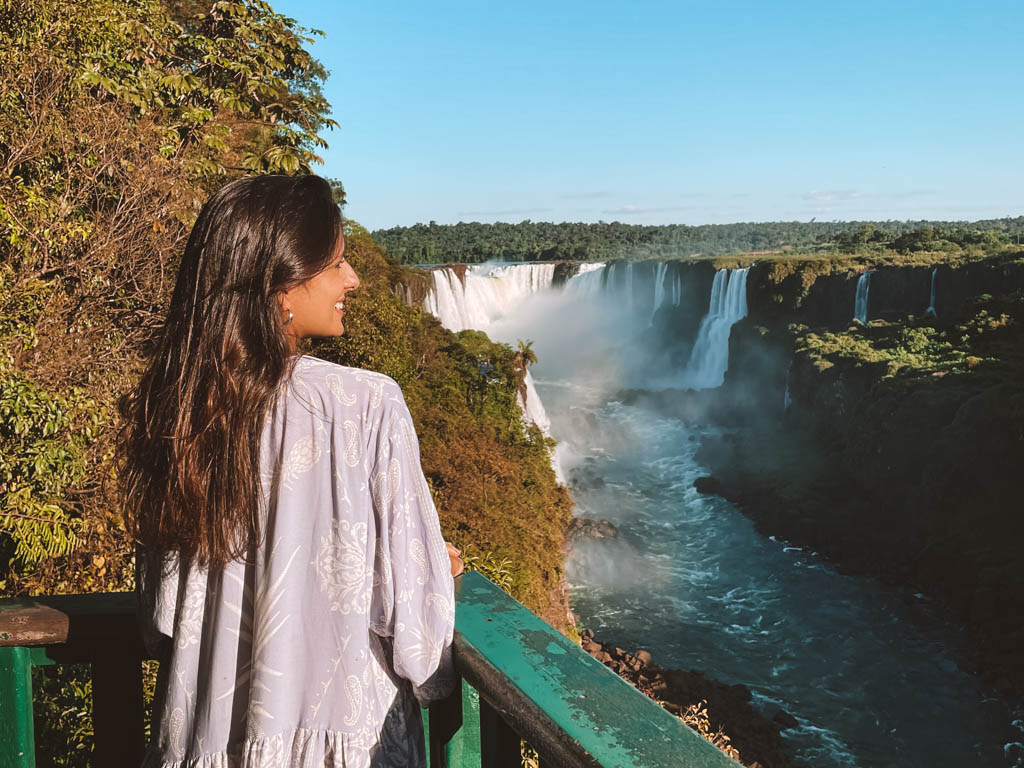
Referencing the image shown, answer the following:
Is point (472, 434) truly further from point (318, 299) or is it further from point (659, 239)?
point (659, 239)

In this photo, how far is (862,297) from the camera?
1444 inches

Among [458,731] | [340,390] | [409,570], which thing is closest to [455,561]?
[409,570]

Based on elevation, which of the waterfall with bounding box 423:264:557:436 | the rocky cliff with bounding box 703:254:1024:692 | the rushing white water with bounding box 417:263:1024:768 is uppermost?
the waterfall with bounding box 423:264:557:436

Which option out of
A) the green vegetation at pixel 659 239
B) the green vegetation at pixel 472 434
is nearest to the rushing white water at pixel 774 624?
the green vegetation at pixel 472 434

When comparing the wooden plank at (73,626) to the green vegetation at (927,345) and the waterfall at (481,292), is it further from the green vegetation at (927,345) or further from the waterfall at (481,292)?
the green vegetation at (927,345)

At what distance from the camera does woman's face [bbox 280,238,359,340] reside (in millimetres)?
1332

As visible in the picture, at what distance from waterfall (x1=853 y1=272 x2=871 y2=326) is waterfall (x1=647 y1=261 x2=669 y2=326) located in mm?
12734

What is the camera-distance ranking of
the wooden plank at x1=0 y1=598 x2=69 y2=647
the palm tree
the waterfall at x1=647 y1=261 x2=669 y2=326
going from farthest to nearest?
the waterfall at x1=647 y1=261 x2=669 y2=326, the palm tree, the wooden plank at x1=0 y1=598 x2=69 y2=647

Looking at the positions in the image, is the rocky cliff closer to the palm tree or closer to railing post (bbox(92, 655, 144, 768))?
the palm tree

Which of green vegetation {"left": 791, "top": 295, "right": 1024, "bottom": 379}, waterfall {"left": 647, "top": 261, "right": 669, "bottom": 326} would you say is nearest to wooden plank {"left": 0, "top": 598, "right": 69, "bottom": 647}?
green vegetation {"left": 791, "top": 295, "right": 1024, "bottom": 379}

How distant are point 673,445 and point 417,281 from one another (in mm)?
13884

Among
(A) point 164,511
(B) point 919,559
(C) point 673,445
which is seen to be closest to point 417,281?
(C) point 673,445

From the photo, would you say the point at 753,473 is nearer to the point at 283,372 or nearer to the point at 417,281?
the point at 417,281

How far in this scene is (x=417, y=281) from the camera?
2961 cm
